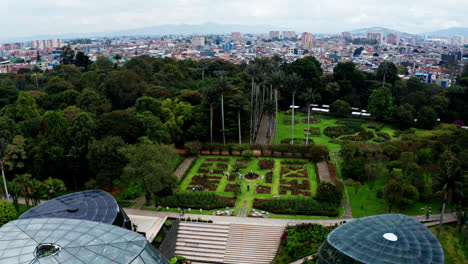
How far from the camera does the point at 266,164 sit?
4141 cm

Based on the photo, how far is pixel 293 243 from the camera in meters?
25.9

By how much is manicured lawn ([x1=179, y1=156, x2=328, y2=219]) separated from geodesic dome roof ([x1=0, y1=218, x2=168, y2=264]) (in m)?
15.8

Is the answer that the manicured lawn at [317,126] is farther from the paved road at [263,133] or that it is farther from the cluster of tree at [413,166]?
the cluster of tree at [413,166]

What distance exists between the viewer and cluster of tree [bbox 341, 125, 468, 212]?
2941 centimetres

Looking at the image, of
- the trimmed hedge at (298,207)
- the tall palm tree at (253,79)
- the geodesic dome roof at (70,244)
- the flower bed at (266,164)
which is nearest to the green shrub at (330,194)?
the trimmed hedge at (298,207)

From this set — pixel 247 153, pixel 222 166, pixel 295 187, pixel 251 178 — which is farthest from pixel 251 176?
pixel 295 187

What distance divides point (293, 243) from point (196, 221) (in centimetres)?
862

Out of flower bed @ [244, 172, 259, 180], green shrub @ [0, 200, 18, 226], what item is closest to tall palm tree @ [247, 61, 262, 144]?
flower bed @ [244, 172, 259, 180]

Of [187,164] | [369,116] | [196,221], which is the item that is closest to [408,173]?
[196,221]

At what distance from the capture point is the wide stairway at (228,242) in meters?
26.6

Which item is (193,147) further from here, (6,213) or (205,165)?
(6,213)

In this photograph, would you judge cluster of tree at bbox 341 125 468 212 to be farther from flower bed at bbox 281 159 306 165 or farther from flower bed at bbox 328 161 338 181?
flower bed at bbox 281 159 306 165

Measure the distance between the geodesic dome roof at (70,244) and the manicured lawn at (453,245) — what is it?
21.1m

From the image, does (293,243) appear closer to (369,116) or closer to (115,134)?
(115,134)
